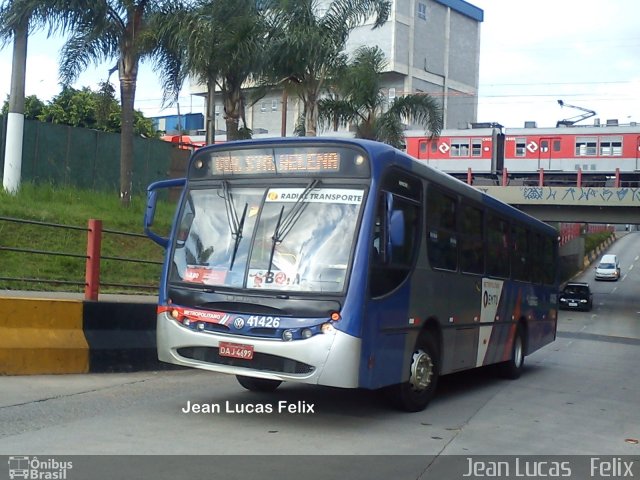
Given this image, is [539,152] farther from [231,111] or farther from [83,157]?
[83,157]

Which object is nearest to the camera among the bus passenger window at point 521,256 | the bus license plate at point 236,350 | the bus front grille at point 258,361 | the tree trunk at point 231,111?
the bus front grille at point 258,361

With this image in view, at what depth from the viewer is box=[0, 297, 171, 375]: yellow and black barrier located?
10.2 m

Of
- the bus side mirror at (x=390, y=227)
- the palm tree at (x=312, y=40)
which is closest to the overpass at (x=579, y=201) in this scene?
the palm tree at (x=312, y=40)

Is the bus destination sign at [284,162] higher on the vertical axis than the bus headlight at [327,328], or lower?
higher

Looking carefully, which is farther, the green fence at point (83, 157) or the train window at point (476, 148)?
the train window at point (476, 148)

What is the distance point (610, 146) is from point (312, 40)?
2581cm

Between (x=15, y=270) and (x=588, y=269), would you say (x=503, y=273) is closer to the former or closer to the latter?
(x=15, y=270)

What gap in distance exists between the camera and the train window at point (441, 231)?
1030 cm

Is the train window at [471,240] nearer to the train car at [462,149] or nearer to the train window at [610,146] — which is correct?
the train car at [462,149]

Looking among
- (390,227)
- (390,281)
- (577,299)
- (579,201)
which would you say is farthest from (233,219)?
(577,299)

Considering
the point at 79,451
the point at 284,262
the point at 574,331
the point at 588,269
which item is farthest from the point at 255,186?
the point at 588,269

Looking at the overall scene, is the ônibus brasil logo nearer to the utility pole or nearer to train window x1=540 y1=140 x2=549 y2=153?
the utility pole

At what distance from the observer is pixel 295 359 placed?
834cm

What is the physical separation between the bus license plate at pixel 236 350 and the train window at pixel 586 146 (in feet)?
130
